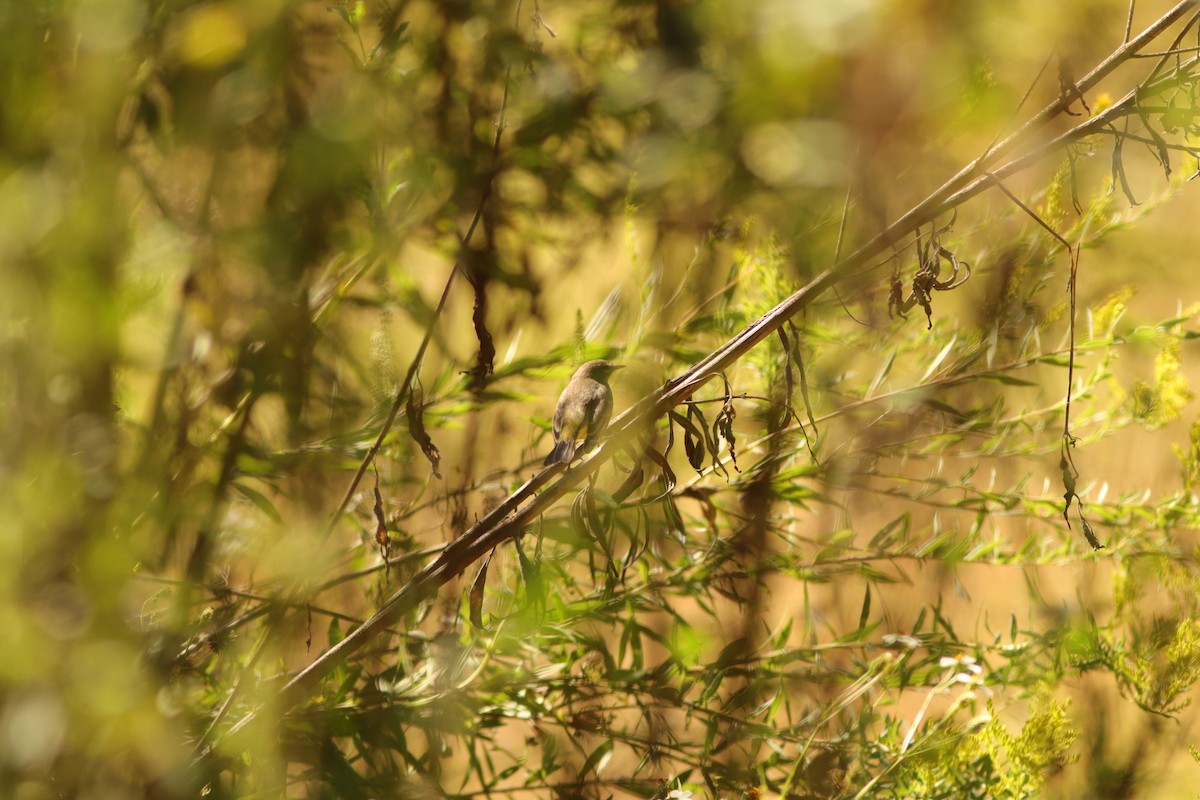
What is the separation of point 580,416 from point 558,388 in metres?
0.28

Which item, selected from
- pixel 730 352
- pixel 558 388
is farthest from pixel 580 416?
pixel 558 388

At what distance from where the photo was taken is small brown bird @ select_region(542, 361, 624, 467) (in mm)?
524

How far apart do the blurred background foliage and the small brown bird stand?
46 mm

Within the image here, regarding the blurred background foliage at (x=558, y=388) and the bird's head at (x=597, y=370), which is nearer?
the blurred background foliage at (x=558, y=388)

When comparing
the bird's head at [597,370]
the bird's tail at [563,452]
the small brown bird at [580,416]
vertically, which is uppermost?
the bird's head at [597,370]

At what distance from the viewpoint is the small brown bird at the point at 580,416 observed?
52 centimetres

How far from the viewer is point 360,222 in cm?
58

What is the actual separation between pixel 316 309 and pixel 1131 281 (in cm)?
75

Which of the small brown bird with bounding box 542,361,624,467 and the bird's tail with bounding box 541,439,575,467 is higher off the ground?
the small brown bird with bounding box 542,361,624,467

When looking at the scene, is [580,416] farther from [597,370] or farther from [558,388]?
[558,388]

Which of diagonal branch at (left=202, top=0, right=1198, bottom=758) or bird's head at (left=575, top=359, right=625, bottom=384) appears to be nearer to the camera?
diagonal branch at (left=202, top=0, right=1198, bottom=758)

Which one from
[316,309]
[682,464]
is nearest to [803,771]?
[682,464]

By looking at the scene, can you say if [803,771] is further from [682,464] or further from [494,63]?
[494,63]

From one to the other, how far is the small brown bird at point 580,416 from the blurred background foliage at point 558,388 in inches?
1.8
